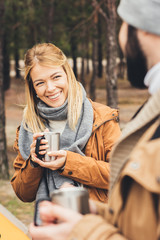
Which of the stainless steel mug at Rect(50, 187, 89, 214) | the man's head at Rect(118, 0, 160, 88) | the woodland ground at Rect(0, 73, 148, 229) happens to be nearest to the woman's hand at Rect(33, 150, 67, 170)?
the woodland ground at Rect(0, 73, 148, 229)

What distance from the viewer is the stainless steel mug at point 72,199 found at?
143cm

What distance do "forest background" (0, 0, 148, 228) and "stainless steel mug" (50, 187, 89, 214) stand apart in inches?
157

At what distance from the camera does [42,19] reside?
66.4 ft

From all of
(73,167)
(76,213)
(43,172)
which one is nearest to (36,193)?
(43,172)

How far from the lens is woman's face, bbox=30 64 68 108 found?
8.55 ft

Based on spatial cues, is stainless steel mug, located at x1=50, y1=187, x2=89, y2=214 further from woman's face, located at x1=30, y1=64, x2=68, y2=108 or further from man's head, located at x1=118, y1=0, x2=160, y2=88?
woman's face, located at x1=30, y1=64, x2=68, y2=108

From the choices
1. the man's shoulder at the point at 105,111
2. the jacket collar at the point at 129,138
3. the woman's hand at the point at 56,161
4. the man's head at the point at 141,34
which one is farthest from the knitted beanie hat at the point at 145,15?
the man's shoulder at the point at 105,111

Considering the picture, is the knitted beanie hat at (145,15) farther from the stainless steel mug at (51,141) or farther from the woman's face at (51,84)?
the woman's face at (51,84)

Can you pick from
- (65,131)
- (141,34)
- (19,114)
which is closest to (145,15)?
(141,34)

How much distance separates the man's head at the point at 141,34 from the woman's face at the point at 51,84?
44.9 inches

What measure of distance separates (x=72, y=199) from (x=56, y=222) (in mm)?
106

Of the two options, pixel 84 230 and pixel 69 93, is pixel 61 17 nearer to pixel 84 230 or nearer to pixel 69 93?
pixel 69 93

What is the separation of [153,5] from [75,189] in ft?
2.54

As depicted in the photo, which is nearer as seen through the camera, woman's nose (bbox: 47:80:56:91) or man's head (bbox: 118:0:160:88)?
man's head (bbox: 118:0:160:88)
